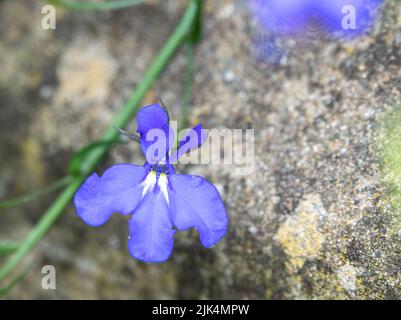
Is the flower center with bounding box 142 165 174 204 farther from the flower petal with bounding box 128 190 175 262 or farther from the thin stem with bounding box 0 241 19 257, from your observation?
the thin stem with bounding box 0 241 19 257

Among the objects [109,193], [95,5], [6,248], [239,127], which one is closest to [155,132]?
[109,193]

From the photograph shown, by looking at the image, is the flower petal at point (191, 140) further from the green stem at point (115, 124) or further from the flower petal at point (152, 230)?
the green stem at point (115, 124)

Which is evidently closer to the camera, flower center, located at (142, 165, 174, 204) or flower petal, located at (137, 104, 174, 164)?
flower petal, located at (137, 104, 174, 164)

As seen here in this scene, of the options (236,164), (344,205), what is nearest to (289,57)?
(236,164)

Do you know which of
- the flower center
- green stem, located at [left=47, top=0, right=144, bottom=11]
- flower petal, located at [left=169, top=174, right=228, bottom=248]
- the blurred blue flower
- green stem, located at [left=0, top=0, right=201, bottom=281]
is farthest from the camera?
green stem, located at [left=47, top=0, right=144, bottom=11]

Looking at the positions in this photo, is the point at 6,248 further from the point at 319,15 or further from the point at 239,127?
the point at 319,15

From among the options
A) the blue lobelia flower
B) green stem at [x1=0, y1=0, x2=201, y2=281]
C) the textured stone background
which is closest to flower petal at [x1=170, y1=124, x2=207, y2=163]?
the blue lobelia flower

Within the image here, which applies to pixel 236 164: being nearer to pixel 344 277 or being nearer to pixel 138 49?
pixel 344 277
